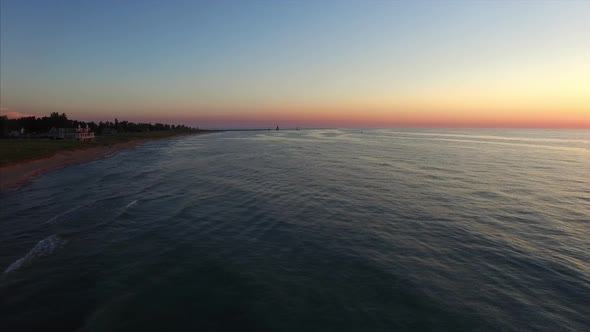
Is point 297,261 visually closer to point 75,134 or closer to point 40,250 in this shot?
point 40,250

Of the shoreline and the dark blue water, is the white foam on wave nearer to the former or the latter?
the dark blue water

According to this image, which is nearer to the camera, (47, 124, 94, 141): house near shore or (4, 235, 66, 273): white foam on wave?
(4, 235, 66, 273): white foam on wave

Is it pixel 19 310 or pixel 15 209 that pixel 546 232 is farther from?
pixel 15 209

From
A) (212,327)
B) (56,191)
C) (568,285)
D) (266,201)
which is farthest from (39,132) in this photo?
(568,285)

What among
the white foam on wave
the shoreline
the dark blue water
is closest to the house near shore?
the shoreline

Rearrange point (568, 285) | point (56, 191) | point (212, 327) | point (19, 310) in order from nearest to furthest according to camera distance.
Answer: point (212, 327) → point (19, 310) → point (568, 285) → point (56, 191)

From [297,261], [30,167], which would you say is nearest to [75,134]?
[30,167]
